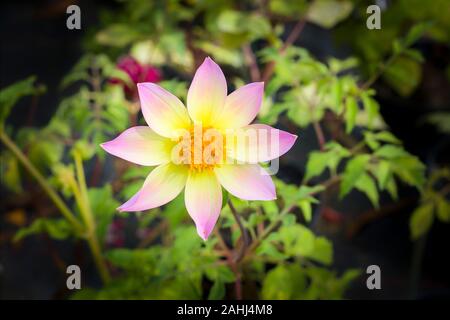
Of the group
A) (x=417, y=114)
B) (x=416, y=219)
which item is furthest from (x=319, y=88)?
(x=417, y=114)

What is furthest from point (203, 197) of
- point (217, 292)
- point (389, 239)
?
point (389, 239)

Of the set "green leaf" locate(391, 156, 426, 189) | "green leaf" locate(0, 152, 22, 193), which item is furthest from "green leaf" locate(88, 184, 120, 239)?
"green leaf" locate(391, 156, 426, 189)

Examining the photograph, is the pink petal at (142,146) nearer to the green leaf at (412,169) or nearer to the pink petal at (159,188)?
the pink petal at (159,188)

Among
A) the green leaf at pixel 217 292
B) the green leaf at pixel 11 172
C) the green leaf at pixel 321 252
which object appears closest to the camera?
the green leaf at pixel 217 292

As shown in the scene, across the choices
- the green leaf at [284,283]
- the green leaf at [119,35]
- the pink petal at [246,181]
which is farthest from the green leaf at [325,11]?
the pink petal at [246,181]

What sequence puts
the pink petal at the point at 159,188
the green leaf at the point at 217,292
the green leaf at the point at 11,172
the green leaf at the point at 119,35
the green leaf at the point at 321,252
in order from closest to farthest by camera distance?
the pink petal at the point at 159,188 < the green leaf at the point at 217,292 < the green leaf at the point at 321,252 < the green leaf at the point at 11,172 < the green leaf at the point at 119,35

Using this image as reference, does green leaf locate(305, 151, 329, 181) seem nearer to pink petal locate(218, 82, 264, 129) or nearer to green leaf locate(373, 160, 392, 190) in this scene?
green leaf locate(373, 160, 392, 190)
